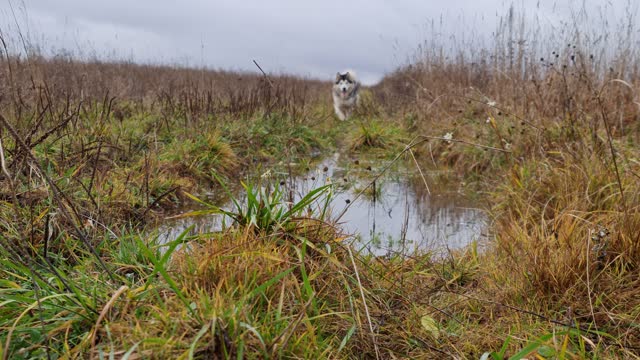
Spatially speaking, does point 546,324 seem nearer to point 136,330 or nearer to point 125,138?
point 136,330

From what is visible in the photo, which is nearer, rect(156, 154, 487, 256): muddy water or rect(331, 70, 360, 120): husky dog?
rect(156, 154, 487, 256): muddy water

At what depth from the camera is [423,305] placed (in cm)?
213

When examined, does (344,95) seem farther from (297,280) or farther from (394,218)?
(297,280)

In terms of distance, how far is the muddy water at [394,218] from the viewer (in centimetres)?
289

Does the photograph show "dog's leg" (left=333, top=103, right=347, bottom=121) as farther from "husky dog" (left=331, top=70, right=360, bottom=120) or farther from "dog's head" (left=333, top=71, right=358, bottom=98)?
"dog's head" (left=333, top=71, right=358, bottom=98)

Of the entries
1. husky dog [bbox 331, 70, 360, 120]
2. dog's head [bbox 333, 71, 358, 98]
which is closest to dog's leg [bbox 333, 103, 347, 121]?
husky dog [bbox 331, 70, 360, 120]

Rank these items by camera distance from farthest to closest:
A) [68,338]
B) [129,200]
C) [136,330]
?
[129,200] → [68,338] → [136,330]

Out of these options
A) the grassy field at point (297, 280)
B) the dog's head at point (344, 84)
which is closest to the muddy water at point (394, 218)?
the grassy field at point (297, 280)

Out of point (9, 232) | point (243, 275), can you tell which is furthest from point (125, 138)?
point (243, 275)

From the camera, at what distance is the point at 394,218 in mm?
3629

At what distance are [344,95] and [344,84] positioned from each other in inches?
12.8

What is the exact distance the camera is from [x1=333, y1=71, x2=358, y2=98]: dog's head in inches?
402

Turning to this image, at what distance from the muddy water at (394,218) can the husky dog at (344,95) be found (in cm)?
557

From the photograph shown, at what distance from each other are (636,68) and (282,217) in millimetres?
5678
